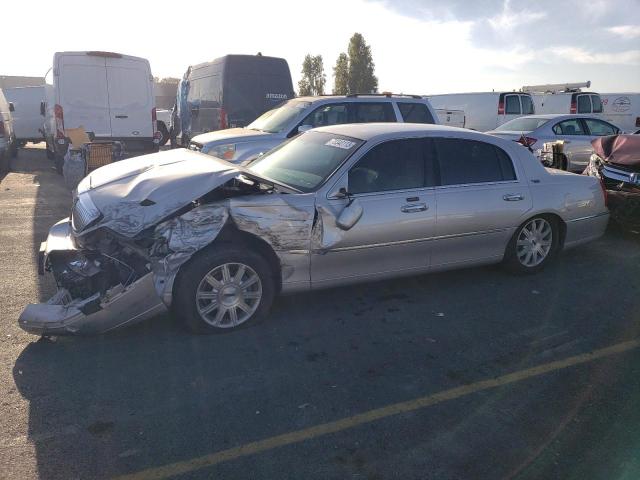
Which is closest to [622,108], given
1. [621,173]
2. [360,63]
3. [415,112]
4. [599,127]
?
[599,127]

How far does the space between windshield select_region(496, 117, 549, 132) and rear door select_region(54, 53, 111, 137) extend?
361 inches

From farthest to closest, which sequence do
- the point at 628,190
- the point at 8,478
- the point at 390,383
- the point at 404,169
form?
the point at 628,190 < the point at 404,169 < the point at 390,383 < the point at 8,478

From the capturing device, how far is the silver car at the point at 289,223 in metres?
3.90

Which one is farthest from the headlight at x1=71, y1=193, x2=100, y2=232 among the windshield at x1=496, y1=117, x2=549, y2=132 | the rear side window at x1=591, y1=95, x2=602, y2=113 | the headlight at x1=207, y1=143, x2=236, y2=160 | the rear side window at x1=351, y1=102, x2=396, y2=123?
the rear side window at x1=591, y1=95, x2=602, y2=113

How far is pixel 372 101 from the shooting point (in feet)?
28.8

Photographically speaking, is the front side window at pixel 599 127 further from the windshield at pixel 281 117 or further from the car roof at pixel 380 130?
the car roof at pixel 380 130

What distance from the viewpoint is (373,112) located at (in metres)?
8.77

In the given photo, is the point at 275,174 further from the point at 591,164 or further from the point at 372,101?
the point at 591,164

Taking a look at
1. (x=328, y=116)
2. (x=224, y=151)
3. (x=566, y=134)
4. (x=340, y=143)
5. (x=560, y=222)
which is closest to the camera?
(x=340, y=143)

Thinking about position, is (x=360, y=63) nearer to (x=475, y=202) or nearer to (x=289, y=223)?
(x=475, y=202)

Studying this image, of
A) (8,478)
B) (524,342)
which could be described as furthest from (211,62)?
(8,478)

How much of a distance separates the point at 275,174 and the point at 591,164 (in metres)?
5.43

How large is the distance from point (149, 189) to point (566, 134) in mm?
10579

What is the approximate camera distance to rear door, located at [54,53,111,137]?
1099cm
